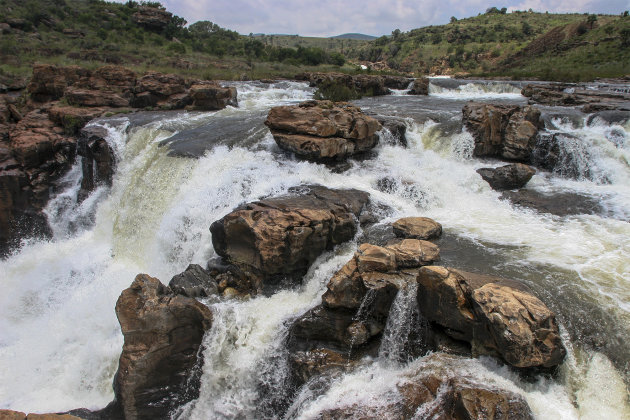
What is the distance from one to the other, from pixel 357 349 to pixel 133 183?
902 centimetres

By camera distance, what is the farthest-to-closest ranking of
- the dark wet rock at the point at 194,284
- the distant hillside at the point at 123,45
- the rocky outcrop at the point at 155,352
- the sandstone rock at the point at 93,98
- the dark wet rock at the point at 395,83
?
1. the distant hillside at the point at 123,45
2. the dark wet rock at the point at 395,83
3. the sandstone rock at the point at 93,98
4. the dark wet rock at the point at 194,284
5. the rocky outcrop at the point at 155,352

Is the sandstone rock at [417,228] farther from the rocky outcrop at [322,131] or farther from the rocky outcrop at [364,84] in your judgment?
the rocky outcrop at [364,84]

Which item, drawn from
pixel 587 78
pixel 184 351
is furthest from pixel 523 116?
pixel 587 78

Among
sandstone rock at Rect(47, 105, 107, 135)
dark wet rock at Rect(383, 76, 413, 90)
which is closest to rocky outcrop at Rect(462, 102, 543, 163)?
sandstone rock at Rect(47, 105, 107, 135)

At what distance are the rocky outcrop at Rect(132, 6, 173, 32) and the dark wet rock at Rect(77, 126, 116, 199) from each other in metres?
36.0

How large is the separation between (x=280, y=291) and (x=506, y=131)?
9.00 meters

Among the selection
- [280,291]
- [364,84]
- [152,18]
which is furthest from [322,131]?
[152,18]

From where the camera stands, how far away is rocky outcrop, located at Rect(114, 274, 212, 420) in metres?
5.84

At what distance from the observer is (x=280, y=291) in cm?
733

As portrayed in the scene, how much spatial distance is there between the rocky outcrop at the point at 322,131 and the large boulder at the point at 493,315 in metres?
5.94

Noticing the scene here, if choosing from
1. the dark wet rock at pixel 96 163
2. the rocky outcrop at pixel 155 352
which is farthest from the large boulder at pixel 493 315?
the dark wet rock at pixel 96 163

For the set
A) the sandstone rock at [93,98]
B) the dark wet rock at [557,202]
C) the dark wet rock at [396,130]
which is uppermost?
the sandstone rock at [93,98]

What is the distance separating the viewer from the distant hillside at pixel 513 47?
3231 cm

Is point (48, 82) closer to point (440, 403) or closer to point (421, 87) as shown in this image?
point (421, 87)
